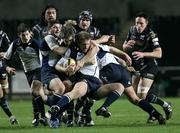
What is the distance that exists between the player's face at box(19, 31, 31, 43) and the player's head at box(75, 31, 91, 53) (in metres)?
1.30

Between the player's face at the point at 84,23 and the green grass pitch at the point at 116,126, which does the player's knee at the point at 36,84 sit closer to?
the green grass pitch at the point at 116,126

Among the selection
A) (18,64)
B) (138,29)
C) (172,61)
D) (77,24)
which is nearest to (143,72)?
(138,29)

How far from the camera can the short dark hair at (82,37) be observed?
14.1m

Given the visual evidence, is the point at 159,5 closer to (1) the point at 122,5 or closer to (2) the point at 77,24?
(1) the point at 122,5

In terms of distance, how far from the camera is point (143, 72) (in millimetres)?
16766

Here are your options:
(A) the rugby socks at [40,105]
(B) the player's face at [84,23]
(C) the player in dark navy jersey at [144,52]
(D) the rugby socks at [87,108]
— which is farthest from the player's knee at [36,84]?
(C) the player in dark navy jersey at [144,52]

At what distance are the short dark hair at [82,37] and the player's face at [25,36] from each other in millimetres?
1298

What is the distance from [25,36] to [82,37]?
1.45m

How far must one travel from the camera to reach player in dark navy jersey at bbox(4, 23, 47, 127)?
15203mm

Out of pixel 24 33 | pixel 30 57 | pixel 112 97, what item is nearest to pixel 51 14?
pixel 24 33

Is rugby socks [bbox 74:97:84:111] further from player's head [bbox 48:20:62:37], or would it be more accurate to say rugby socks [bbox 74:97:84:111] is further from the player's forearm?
the player's forearm

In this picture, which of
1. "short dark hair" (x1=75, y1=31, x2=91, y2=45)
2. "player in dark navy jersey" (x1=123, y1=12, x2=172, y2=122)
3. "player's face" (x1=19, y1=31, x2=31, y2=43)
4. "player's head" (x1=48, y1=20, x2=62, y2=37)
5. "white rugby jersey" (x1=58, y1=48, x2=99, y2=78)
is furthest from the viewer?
"player in dark navy jersey" (x1=123, y1=12, x2=172, y2=122)

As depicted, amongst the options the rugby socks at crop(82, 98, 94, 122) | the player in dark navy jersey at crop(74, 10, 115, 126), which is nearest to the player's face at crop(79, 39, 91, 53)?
the player in dark navy jersey at crop(74, 10, 115, 126)

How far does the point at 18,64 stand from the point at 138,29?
1468cm
